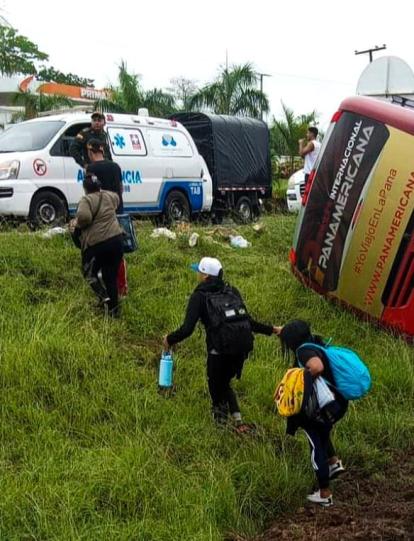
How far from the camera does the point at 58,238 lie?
8.48 meters

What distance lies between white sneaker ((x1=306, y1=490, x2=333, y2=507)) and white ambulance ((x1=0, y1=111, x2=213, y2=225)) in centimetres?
608

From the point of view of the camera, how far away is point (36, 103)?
930 inches

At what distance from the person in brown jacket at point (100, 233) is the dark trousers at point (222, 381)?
75.7 inches

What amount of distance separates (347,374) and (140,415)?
5.39 feet

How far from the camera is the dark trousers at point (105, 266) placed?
6.71 meters

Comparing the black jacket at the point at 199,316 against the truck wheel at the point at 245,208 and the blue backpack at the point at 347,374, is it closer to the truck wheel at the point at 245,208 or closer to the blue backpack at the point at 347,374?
the blue backpack at the point at 347,374

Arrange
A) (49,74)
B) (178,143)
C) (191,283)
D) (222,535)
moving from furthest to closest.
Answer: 1. (49,74)
2. (178,143)
3. (191,283)
4. (222,535)

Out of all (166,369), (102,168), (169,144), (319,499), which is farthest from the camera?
(169,144)

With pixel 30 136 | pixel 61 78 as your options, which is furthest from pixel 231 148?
pixel 61 78

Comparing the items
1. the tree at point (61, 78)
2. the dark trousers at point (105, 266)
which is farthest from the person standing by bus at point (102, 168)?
the tree at point (61, 78)

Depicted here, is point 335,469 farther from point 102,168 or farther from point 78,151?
point 78,151

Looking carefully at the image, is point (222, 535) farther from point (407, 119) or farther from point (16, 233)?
point (16, 233)

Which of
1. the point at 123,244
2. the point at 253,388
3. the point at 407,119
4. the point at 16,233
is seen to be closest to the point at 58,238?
the point at 16,233

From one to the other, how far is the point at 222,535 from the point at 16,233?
554cm
